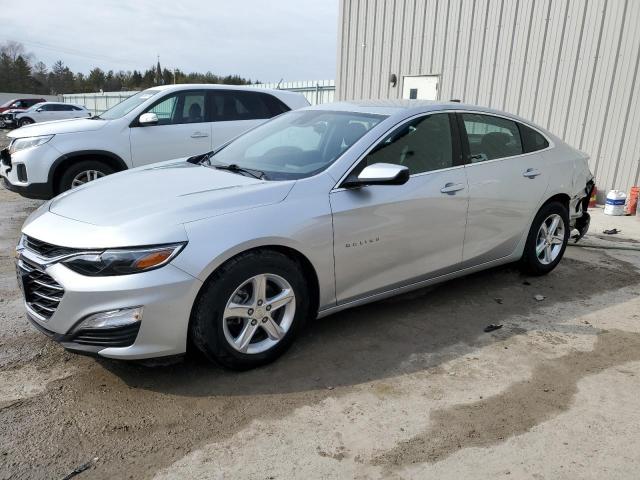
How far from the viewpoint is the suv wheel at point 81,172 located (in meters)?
6.59

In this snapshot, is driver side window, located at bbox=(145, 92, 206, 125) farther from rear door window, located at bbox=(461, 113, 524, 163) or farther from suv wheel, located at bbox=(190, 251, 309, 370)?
suv wheel, located at bbox=(190, 251, 309, 370)

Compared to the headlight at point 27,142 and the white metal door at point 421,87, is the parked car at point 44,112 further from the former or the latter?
the headlight at point 27,142

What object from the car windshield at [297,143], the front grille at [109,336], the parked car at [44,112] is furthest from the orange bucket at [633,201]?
the parked car at [44,112]

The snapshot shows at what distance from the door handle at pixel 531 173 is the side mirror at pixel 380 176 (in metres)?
1.72

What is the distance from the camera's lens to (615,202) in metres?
8.34

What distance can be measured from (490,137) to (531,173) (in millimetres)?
528

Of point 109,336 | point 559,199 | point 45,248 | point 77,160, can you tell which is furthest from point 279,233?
point 77,160

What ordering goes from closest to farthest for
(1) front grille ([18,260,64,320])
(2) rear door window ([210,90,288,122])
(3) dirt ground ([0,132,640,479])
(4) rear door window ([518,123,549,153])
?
(3) dirt ground ([0,132,640,479]) < (1) front grille ([18,260,64,320]) < (4) rear door window ([518,123,549,153]) < (2) rear door window ([210,90,288,122])

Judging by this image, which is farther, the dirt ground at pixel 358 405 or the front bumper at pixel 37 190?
the front bumper at pixel 37 190

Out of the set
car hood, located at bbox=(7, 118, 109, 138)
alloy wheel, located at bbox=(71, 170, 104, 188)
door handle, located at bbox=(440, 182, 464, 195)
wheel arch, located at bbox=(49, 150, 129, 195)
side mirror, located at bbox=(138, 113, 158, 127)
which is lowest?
alloy wheel, located at bbox=(71, 170, 104, 188)

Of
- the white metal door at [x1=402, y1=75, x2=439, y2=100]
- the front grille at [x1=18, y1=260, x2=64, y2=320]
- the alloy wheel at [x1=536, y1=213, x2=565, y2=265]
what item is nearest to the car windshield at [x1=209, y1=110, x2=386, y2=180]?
the front grille at [x1=18, y1=260, x2=64, y2=320]

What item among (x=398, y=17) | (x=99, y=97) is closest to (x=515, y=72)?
(x=398, y=17)

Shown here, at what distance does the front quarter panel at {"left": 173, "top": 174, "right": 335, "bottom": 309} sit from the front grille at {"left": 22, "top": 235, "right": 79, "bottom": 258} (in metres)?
0.61

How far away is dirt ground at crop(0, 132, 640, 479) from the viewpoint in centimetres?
243
